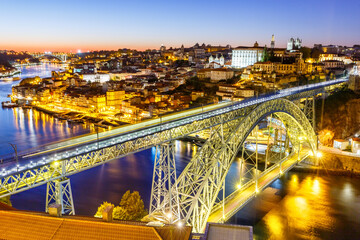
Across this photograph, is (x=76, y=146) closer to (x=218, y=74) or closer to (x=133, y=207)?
(x=133, y=207)

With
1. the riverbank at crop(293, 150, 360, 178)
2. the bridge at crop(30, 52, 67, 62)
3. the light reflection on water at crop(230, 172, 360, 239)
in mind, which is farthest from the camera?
the bridge at crop(30, 52, 67, 62)

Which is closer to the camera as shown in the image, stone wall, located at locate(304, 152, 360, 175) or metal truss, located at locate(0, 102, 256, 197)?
metal truss, located at locate(0, 102, 256, 197)

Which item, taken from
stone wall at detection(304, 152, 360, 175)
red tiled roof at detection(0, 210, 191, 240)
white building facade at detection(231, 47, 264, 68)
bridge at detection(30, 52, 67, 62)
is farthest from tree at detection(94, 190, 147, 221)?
bridge at detection(30, 52, 67, 62)

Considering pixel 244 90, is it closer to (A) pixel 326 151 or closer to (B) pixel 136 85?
(A) pixel 326 151

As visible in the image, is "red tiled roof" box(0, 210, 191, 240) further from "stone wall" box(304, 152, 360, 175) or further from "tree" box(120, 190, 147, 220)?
"stone wall" box(304, 152, 360, 175)

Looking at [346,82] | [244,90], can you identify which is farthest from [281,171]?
[346,82]

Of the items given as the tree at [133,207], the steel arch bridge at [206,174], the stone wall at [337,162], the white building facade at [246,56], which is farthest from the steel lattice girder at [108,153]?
the white building facade at [246,56]

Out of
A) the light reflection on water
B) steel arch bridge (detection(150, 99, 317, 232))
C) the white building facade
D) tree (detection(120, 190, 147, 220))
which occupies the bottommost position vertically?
the light reflection on water

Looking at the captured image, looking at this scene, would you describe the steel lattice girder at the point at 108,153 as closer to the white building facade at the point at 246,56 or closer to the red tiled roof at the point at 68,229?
the red tiled roof at the point at 68,229
